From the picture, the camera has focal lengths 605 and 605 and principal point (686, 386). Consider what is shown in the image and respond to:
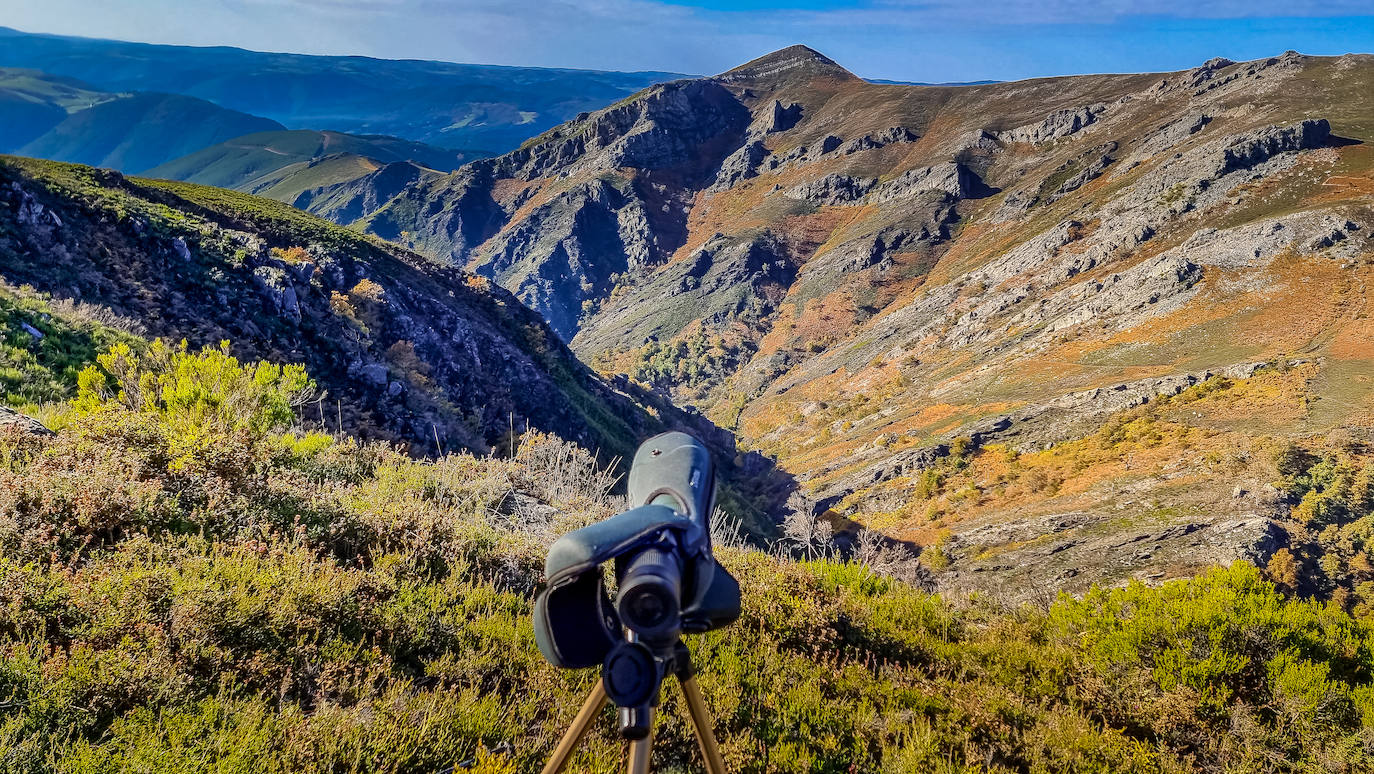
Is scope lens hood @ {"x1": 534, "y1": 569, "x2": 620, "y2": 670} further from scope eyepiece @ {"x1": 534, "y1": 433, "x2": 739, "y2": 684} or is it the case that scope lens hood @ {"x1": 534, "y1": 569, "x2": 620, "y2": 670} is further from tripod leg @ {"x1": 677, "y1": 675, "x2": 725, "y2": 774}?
tripod leg @ {"x1": 677, "y1": 675, "x2": 725, "y2": 774}

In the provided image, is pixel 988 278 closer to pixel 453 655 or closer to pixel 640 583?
pixel 453 655

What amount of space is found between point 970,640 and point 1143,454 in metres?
31.2

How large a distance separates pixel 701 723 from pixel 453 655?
194 cm

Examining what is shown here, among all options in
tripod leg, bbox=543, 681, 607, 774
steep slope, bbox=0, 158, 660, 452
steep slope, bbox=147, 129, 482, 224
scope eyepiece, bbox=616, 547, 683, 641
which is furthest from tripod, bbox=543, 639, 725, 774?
steep slope, bbox=147, 129, 482, 224

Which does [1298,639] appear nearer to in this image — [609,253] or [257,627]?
[257,627]

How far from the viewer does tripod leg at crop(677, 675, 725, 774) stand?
57.4 inches

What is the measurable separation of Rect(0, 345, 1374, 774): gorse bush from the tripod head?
1217 millimetres

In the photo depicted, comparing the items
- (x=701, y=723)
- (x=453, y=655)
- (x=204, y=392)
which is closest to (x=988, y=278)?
(x=204, y=392)

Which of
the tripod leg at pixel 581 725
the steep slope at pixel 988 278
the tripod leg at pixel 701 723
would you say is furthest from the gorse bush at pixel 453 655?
the steep slope at pixel 988 278

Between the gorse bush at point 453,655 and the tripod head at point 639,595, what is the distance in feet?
3.99

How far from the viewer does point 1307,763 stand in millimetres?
2961

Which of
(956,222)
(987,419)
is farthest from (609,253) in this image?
(987,419)

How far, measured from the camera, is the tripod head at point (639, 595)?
1.21 meters

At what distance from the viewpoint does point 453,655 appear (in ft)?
9.80
